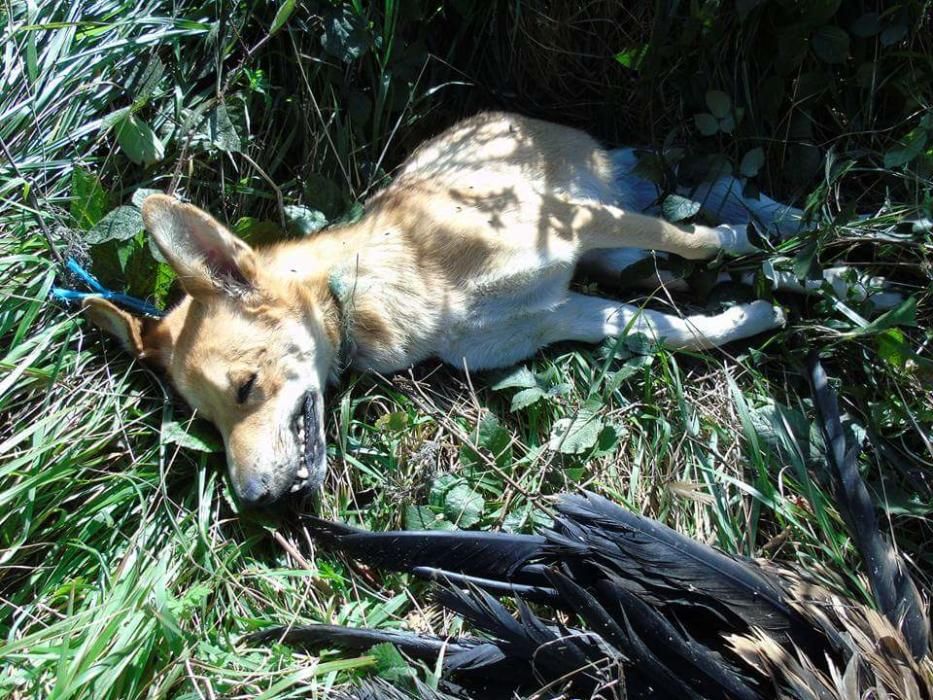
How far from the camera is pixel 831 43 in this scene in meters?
3.24

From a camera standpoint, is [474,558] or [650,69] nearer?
[474,558]

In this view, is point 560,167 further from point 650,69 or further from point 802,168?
point 802,168

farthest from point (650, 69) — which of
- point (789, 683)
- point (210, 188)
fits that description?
point (789, 683)

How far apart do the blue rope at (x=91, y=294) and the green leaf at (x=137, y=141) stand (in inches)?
19.9

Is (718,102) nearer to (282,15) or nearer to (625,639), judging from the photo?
(282,15)

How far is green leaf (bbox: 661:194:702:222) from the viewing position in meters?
3.29

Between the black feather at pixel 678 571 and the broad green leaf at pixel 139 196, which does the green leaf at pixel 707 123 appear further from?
the broad green leaf at pixel 139 196

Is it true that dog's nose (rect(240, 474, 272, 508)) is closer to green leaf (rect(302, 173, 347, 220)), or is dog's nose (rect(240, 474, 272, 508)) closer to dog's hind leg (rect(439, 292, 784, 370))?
dog's hind leg (rect(439, 292, 784, 370))

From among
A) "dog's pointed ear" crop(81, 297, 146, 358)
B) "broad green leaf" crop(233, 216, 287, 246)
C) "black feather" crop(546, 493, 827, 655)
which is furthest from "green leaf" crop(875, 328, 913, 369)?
"dog's pointed ear" crop(81, 297, 146, 358)

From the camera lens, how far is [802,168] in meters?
3.46

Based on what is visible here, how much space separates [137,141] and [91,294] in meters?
0.67

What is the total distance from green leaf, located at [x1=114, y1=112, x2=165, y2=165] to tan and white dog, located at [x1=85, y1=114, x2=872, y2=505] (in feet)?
2.05

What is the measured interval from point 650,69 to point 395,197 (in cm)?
124

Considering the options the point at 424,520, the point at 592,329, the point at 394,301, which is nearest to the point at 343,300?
the point at 394,301
